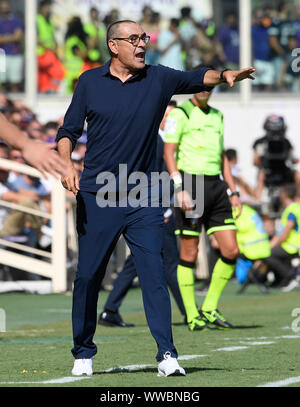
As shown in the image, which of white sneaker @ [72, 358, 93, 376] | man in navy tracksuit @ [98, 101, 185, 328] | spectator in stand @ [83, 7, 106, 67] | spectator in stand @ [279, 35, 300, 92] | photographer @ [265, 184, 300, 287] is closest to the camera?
white sneaker @ [72, 358, 93, 376]

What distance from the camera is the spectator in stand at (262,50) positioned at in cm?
2291

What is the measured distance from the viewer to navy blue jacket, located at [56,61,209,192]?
7.53 meters

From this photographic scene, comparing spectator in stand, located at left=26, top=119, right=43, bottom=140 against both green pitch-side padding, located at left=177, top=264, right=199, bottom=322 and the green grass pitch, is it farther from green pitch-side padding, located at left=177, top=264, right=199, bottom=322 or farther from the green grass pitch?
green pitch-side padding, located at left=177, top=264, right=199, bottom=322

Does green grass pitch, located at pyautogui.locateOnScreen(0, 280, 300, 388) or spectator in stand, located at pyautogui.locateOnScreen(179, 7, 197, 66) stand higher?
spectator in stand, located at pyautogui.locateOnScreen(179, 7, 197, 66)

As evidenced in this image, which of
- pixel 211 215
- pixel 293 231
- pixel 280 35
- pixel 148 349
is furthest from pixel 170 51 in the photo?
pixel 148 349

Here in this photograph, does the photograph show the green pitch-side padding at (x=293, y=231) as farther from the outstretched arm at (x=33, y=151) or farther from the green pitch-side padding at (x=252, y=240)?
the outstretched arm at (x=33, y=151)

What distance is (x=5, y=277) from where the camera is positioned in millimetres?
16953

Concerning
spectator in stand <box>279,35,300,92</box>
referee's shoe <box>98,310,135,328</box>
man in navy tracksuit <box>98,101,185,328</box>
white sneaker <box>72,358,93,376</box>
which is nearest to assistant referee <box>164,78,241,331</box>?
man in navy tracksuit <box>98,101,185,328</box>

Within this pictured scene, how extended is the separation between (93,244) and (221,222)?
3.65m

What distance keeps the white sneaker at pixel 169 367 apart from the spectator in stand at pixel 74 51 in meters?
15.3

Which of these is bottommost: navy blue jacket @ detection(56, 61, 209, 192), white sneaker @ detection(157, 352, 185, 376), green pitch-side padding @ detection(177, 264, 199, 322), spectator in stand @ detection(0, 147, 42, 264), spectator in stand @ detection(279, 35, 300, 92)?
white sneaker @ detection(157, 352, 185, 376)

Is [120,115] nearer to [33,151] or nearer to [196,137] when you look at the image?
[33,151]

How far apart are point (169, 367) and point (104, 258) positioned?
79cm
